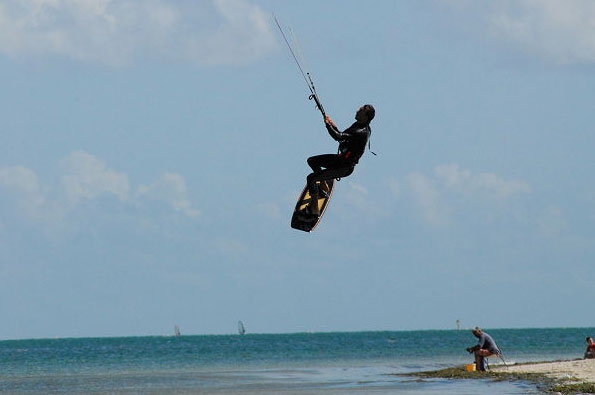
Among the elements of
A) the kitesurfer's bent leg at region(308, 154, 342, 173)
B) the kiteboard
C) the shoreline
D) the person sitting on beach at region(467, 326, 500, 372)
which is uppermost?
the kitesurfer's bent leg at region(308, 154, 342, 173)

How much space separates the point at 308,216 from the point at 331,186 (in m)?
0.95

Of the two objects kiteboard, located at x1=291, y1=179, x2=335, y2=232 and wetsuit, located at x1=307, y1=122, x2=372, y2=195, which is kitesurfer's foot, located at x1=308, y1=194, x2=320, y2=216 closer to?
kiteboard, located at x1=291, y1=179, x2=335, y2=232

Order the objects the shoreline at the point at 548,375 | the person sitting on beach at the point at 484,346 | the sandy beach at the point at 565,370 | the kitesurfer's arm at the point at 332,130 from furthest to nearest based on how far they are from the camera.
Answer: the person sitting on beach at the point at 484,346 → the sandy beach at the point at 565,370 → the shoreline at the point at 548,375 → the kitesurfer's arm at the point at 332,130

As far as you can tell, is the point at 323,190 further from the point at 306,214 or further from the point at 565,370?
the point at 565,370

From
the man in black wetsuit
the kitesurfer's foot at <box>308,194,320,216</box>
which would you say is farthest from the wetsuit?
the kitesurfer's foot at <box>308,194,320,216</box>

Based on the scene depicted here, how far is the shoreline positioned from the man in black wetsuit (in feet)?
35.5

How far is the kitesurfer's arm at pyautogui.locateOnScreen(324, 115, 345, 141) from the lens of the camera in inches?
679

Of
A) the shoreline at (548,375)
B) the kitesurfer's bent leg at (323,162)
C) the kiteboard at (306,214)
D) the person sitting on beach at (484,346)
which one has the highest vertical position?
the kitesurfer's bent leg at (323,162)

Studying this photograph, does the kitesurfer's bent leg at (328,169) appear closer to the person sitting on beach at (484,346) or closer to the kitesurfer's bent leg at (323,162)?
the kitesurfer's bent leg at (323,162)

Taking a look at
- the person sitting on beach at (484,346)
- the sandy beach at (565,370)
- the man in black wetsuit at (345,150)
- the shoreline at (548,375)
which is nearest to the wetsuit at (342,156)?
the man in black wetsuit at (345,150)

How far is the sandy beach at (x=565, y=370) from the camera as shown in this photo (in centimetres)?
3128

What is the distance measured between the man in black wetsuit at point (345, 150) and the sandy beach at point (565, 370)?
13.7 meters

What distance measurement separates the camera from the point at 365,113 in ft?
57.2

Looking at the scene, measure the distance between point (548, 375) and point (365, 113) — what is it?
18568 millimetres
